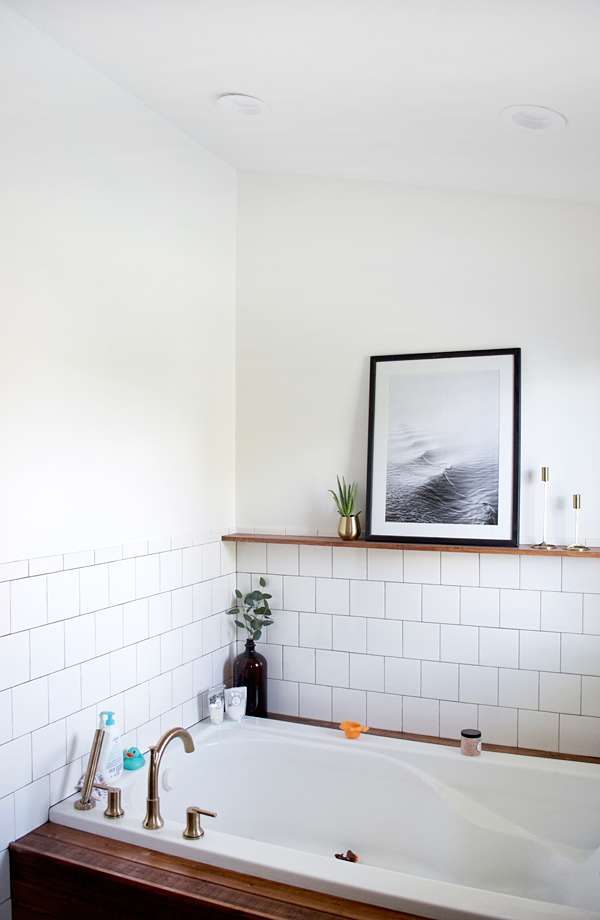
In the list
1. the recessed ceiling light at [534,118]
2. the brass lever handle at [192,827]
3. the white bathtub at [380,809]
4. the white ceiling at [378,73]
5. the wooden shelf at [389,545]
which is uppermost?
Answer: the white ceiling at [378,73]

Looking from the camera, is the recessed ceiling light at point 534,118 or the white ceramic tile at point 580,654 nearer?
the recessed ceiling light at point 534,118

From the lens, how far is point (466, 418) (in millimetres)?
2588

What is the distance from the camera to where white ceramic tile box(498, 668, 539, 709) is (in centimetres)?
252

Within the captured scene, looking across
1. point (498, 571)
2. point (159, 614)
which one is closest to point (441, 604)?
point (498, 571)

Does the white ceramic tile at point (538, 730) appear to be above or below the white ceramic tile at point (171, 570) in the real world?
below

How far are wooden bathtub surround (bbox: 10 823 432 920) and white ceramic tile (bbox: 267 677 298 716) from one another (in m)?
1.09

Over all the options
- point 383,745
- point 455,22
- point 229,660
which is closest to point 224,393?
point 229,660

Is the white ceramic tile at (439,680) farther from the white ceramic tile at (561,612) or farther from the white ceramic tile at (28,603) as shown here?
the white ceramic tile at (28,603)

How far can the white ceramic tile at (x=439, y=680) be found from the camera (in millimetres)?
2629

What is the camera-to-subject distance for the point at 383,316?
9.12ft

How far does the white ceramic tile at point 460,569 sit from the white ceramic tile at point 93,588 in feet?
4.15

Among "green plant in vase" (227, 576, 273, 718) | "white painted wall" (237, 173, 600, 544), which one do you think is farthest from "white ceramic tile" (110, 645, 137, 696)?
"white painted wall" (237, 173, 600, 544)

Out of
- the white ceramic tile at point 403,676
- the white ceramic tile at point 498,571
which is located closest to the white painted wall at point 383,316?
the white ceramic tile at point 498,571

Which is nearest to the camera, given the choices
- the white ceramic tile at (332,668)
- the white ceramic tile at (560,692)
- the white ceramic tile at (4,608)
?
the white ceramic tile at (4,608)
